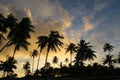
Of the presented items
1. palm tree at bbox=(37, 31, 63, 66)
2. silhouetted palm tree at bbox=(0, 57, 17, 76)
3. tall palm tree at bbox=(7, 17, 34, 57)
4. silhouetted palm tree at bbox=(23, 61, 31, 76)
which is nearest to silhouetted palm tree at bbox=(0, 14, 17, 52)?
tall palm tree at bbox=(7, 17, 34, 57)

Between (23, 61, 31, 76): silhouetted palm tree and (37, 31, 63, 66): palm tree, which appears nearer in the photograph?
(37, 31, 63, 66): palm tree

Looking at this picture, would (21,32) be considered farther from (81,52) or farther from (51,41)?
(81,52)

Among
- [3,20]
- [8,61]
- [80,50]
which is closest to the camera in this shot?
[3,20]

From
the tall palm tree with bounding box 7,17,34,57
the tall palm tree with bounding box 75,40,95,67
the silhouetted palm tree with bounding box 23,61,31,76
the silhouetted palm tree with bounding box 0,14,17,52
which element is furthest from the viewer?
the silhouetted palm tree with bounding box 23,61,31,76

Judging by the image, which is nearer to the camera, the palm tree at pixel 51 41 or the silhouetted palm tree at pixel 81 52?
the palm tree at pixel 51 41

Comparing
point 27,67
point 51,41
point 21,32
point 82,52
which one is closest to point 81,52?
point 82,52

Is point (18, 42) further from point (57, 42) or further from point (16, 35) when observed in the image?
point (57, 42)

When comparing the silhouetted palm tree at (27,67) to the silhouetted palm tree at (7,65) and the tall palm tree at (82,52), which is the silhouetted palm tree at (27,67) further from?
the tall palm tree at (82,52)

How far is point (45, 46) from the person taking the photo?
160ft

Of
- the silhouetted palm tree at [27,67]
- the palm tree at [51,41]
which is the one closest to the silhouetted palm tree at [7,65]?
the palm tree at [51,41]

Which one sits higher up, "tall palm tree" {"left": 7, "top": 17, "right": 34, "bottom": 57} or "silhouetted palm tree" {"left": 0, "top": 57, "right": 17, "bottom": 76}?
"tall palm tree" {"left": 7, "top": 17, "right": 34, "bottom": 57}

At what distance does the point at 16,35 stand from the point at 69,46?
127 feet

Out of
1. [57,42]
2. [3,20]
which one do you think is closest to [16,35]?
[3,20]

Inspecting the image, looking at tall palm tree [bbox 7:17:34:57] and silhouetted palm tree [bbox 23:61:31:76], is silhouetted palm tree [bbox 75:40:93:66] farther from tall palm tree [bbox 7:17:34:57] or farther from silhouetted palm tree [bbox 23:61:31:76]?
silhouetted palm tree [bbox 23:61:31:76]
